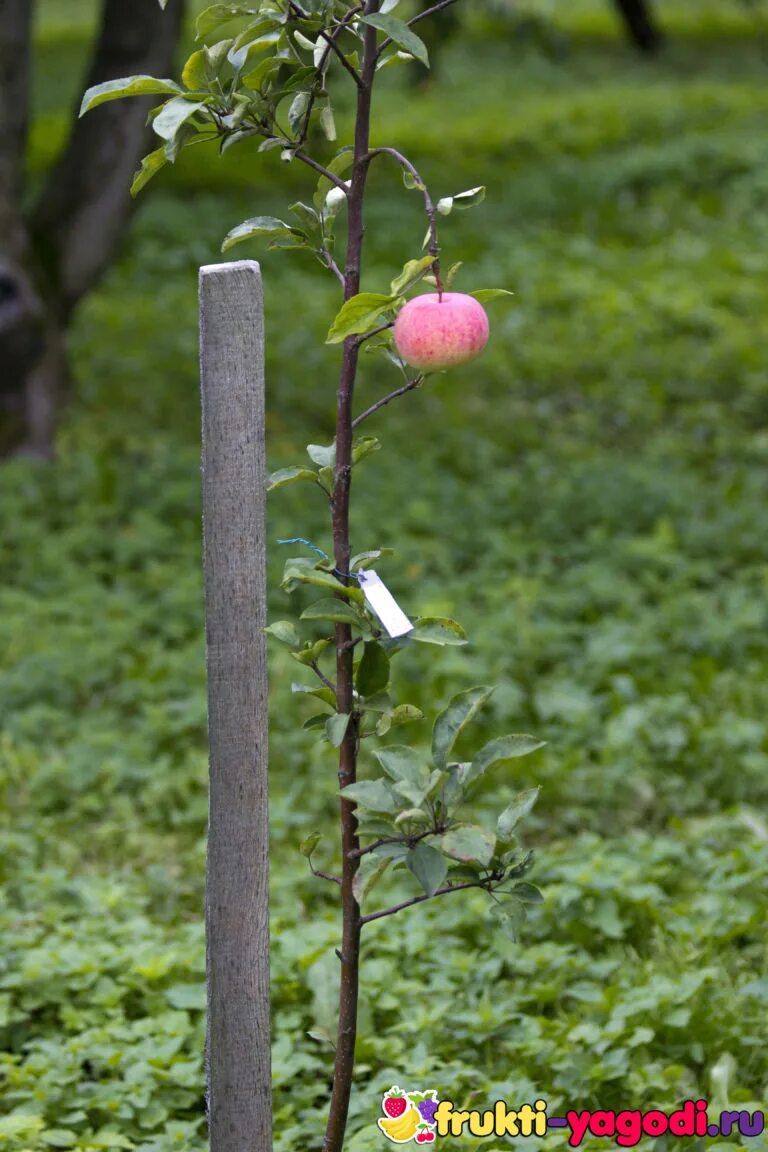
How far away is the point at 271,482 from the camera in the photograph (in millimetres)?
1987

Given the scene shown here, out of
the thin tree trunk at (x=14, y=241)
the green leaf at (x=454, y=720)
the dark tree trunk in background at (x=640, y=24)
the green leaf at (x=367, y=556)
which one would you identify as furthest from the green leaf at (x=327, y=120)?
the dark tree trunk in background at (x=640, y=24)

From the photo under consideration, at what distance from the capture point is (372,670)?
1973 mm

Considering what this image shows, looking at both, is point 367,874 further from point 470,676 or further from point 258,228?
point 470,676

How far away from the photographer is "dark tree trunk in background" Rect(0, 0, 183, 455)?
22.0 feet

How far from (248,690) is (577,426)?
5797 mm

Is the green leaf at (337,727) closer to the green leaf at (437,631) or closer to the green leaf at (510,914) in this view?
the green leaf at (437,631)

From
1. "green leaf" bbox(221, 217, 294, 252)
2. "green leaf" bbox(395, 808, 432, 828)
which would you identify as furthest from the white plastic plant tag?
"green leaf" bbox(221, 217, 294, 252)

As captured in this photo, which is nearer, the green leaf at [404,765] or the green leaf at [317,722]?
the green leaf at [404,765]

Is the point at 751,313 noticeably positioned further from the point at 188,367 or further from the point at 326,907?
the point at 326,907

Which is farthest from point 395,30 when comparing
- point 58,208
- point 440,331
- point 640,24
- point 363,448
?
point 640,24

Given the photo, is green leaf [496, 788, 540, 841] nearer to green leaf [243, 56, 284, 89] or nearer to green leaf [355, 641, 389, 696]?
green leaf [355, 641, 389, 696]

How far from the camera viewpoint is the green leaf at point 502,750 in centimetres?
188

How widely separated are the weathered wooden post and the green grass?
0.40 meters

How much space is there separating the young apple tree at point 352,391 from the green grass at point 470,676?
2.15 ft
